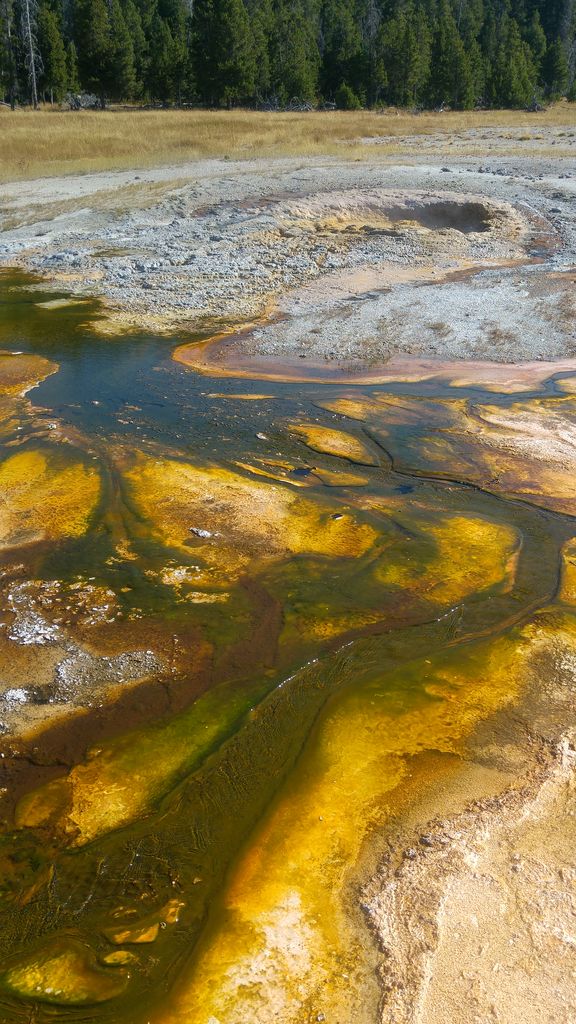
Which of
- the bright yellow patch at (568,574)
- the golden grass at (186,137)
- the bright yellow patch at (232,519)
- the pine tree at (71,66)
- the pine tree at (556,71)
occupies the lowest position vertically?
the bright yellow patch at (568,574)

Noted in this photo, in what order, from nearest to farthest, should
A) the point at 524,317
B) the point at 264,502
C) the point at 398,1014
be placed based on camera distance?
the point at 398,1014
the point at 264,502
the point at 524,317

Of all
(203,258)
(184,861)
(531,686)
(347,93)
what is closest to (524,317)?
(203,258)

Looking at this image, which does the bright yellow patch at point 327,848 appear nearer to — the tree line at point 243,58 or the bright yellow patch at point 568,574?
the bright yellow patch at point 568,574

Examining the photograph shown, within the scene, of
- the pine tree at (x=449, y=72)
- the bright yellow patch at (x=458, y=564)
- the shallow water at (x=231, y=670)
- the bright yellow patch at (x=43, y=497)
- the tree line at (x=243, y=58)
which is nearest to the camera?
the shallow water at (x=231, y=670)

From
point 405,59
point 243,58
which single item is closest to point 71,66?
point 243,58

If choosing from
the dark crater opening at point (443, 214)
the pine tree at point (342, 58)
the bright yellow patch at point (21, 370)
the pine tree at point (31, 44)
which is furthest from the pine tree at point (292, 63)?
the bright yellow patch at point (21, 370)

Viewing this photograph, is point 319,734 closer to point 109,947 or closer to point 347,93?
point 109,947

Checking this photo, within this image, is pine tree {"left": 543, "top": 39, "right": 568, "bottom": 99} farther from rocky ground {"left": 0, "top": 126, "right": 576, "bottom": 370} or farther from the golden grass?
rocky ground {"left": 0, "top": 126, "right": 576, "bottom": 370}
